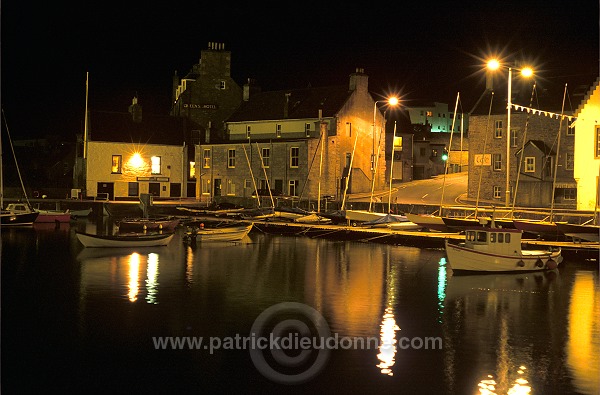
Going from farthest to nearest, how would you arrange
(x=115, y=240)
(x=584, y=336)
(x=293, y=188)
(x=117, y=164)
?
(x=117, y=164), (x=293, y=188), (x=115, y=240), (x=584, y=336)

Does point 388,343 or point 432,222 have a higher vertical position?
→ point 432,222

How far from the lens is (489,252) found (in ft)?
134

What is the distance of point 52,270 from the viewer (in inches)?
1741

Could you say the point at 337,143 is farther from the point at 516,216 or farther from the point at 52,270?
the point at 52,270

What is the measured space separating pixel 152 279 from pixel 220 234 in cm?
1769

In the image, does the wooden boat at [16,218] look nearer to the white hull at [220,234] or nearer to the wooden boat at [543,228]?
the white hull at [220,234]

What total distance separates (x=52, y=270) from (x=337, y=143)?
46.2 metres

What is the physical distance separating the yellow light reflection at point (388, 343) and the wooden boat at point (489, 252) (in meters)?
9.41

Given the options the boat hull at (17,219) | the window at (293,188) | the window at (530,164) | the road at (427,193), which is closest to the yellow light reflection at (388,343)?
the road at (427,193)

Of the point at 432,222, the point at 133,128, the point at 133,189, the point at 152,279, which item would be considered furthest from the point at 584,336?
the point at 133,128

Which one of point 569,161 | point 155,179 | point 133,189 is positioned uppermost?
point 569,161

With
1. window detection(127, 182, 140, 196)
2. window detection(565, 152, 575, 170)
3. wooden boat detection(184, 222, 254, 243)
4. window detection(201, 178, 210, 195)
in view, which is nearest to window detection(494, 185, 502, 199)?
window detection(565, 152, 575, 170)

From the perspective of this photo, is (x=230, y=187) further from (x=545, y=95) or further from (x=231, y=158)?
(x=545, y=95)

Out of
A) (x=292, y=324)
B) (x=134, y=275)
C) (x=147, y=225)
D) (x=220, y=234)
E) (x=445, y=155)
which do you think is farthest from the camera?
(x=445, y=155)
